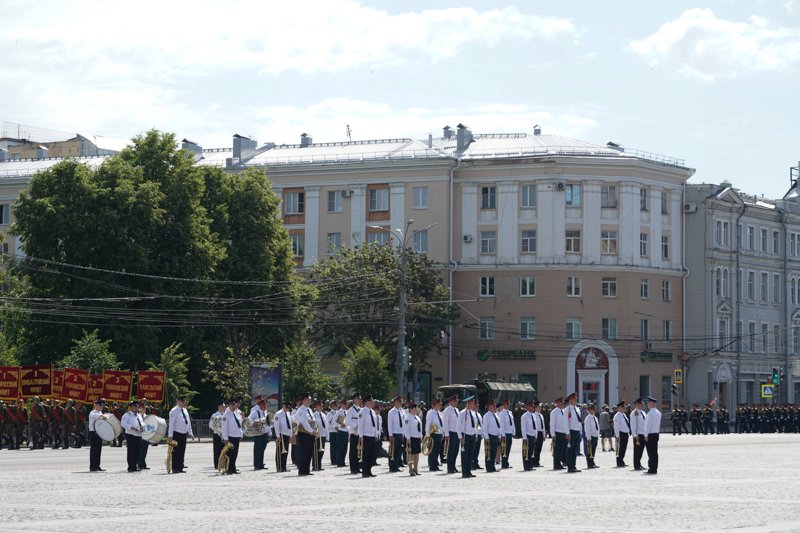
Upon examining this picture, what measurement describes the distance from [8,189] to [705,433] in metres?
→ 45.4

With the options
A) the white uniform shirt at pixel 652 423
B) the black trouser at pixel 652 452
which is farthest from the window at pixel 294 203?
the black trouser at pixel 652 452

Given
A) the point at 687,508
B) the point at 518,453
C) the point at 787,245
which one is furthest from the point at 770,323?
the point at 687,508

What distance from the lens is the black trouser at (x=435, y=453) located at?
110 feet

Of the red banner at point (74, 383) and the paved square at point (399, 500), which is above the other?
the red banner at point (74, 383)

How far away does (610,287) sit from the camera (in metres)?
79.2

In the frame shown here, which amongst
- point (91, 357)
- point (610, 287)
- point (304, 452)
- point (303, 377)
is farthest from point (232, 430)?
point (610, 287)

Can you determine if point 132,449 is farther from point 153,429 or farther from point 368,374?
point 368,374

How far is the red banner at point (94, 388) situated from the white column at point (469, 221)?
33951mm

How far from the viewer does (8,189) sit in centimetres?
8962

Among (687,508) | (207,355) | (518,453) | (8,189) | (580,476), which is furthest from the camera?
(8,189)

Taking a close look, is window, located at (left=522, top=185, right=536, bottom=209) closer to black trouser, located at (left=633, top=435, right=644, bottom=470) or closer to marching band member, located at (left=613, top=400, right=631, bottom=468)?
marching band member, located at (left=613, top=400, right=631, bottom=468)

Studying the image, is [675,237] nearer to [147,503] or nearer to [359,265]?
[359,265]

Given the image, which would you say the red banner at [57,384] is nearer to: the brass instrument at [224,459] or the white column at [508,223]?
the brass instrument at [224,459]

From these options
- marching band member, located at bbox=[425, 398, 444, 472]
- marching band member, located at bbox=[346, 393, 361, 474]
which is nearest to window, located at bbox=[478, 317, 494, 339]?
marching band member, located at bbox=[425, 398, 444, 472]
